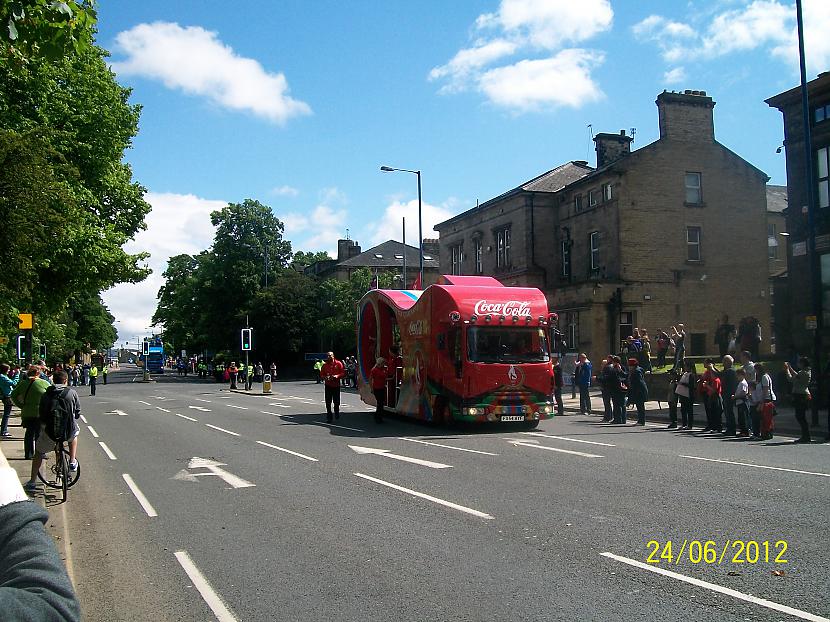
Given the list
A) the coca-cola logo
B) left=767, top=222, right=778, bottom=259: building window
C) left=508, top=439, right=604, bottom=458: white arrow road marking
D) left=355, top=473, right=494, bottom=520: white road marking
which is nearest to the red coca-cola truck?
the coca-cola logo

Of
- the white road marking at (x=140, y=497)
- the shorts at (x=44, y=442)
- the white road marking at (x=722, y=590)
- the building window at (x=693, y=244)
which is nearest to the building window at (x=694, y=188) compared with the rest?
the building window at (x=693, y=244)

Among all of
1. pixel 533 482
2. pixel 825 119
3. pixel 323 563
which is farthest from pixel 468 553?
pixel 825 119

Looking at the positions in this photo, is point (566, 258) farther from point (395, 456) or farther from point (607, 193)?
point (395, 456)

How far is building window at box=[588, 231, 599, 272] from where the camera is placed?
43.7 meters

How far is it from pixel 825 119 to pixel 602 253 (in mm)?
16487

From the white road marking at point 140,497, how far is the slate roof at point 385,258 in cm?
7289

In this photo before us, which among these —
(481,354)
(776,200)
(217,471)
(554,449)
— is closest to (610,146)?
(776,200)

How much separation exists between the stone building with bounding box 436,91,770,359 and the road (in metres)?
25.9

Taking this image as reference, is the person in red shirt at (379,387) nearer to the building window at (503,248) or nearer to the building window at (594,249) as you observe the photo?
the building window at (594,249)

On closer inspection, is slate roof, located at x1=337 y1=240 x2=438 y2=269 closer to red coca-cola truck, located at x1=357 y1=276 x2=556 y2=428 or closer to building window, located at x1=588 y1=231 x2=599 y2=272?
building window, located at x1=588 y1=231 x2=599 y2=272

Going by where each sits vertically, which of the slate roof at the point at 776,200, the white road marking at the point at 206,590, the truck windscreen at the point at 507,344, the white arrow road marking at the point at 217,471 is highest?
the slate roof at the point at 776,200

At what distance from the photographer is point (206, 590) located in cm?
612

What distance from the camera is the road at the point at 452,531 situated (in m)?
5.64

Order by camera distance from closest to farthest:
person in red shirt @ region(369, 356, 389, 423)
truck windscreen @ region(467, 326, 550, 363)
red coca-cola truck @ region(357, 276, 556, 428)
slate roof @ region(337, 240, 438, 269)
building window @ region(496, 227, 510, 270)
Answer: red coca-cola truck @ region(357, 276, 556, 428) < truck windscreen @ region(467, 326, 550, 363) < person in red shirt @ region(369, 356, 389, 423) < building window @ region(496, 227, 510, 270) < slate roof @ region(337, 240, 438, 269)
